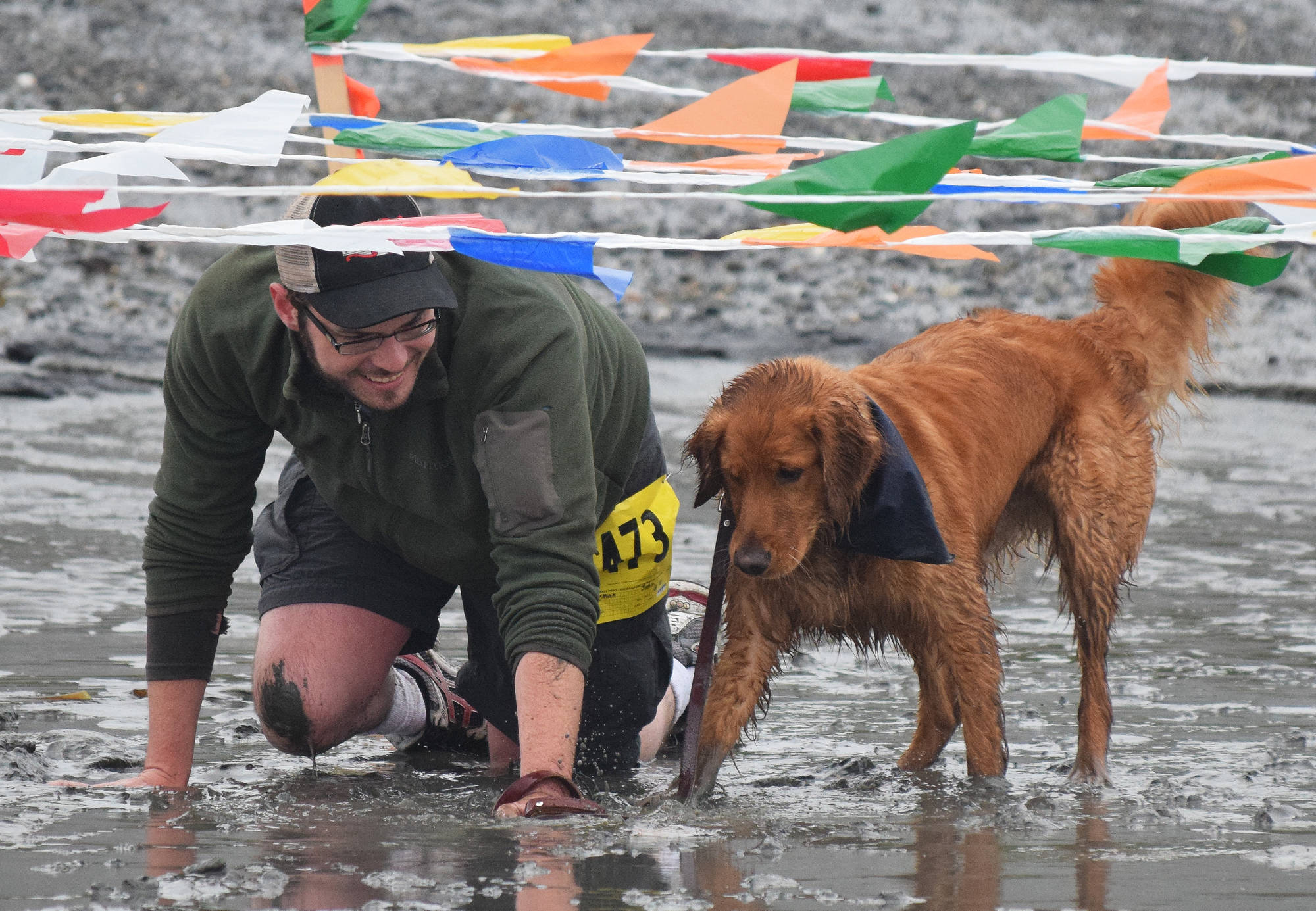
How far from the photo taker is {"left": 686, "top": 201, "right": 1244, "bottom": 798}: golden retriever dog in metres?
3.66

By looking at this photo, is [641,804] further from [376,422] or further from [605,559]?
[376,422]

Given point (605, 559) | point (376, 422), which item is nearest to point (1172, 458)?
point (605, 559)

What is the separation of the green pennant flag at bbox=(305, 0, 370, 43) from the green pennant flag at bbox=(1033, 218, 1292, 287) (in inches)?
90.0

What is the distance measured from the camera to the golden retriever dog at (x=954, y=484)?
144 inches

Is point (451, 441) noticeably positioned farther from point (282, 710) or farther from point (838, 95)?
point (838, 95)

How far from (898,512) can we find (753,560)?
1.12 ft

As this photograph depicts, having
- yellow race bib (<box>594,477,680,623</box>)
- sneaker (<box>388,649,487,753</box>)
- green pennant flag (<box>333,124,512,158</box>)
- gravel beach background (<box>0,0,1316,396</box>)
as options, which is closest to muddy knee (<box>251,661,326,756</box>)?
sneaker (<box>388,649,487,753</box>)

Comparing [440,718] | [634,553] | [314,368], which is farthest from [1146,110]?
[440,718]

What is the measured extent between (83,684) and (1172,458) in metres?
6.13

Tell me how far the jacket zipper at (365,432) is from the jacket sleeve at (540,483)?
0.93 ft

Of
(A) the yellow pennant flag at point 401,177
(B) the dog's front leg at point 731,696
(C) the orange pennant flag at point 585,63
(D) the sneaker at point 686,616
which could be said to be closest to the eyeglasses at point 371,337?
(A) the yellow pennant flag at point 401,177

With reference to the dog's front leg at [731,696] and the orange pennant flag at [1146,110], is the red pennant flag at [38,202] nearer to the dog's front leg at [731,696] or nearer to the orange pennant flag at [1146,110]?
the dog's front leg at [731,696]

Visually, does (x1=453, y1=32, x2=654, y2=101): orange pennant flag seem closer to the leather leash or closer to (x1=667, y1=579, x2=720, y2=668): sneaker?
the leather leash

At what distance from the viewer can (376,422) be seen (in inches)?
139
